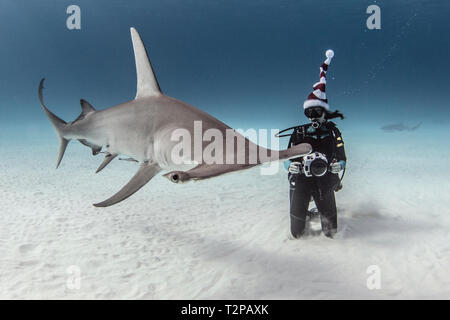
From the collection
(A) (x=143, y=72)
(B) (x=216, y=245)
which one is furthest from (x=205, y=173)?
(B) (x=216, y=245)

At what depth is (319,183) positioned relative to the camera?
3.25 m

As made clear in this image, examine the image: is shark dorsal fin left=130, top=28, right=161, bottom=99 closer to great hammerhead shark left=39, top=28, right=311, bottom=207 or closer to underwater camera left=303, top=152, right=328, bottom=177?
great hammerhead shark left=39, top=28, right=311, bottom=207

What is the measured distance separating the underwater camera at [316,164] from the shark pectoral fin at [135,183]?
174 centimetres

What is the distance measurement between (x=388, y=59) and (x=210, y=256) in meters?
83.2

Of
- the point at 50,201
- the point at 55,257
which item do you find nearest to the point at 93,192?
the point at 50,201

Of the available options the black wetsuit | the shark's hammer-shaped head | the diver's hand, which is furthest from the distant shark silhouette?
the shark's hammer-shaped head

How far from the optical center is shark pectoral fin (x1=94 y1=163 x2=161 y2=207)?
6.02 feet

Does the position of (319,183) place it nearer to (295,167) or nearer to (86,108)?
(295,167)

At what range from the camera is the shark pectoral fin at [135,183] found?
1.83 meters

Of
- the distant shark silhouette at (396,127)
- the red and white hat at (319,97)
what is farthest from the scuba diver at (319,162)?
the distant shark silhouette at (396,127)

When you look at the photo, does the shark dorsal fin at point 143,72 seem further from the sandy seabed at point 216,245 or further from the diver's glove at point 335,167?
A: the diver's glove at point 335,167

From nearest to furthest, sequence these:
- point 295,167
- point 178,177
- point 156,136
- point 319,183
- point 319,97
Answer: point 178,177
point 156,136
point 319,97
point 295,167
point 319,183

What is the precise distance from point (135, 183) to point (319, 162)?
2.04 meters
